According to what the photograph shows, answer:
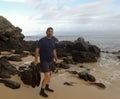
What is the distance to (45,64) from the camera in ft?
28.1

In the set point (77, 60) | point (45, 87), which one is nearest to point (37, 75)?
point (45, 87)

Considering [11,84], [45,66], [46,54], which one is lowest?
[11,84]

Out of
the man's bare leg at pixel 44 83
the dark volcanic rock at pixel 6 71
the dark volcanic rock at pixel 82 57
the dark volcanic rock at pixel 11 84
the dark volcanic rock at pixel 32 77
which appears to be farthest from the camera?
the dark volcanic rock at pixel 82 57

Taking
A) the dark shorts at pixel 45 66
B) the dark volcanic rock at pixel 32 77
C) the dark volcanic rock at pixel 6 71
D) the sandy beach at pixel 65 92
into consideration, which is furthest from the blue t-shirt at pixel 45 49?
the dark volcanic rock at pixel 6 71

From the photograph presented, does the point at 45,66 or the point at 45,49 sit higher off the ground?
the point at 45,49

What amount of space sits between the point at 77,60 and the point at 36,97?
12509 millimetres

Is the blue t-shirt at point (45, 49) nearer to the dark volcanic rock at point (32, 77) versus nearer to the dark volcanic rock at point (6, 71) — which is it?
the dark volcanic rock at point (32, 77)

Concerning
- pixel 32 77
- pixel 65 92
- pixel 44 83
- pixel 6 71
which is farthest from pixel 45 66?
pixel 6 71

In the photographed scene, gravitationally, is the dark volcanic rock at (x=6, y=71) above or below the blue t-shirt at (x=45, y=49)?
below

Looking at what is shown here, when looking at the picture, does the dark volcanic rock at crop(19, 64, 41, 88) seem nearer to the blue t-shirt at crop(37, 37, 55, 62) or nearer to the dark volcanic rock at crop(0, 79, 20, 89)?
the dark volcanic rock at crop(0, 79, 20, 89)

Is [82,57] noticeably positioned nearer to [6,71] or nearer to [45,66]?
[6,71]

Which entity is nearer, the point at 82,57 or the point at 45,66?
the point at 45,66

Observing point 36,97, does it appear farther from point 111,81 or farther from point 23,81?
point 111,81

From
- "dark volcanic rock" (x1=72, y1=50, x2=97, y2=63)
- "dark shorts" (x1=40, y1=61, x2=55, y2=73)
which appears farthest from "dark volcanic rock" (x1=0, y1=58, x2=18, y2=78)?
"dark volcanic rock" (x1=72, y1=50, x2=97, y2=63)
